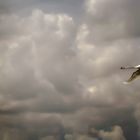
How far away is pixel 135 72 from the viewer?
312 ft

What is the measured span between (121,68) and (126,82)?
48.2 ft

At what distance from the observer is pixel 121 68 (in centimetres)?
8288

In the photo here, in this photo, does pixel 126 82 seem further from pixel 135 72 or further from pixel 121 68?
pixel 121 68

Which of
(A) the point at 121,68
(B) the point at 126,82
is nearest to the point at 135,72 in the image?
(B) the point at 126,82

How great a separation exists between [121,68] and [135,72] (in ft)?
46.0

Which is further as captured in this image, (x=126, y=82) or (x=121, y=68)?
(x=126, y=82)

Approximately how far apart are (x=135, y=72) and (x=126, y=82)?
4.34 metres

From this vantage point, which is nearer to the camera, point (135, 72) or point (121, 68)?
point (121, 68)

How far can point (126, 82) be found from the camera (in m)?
96.3
